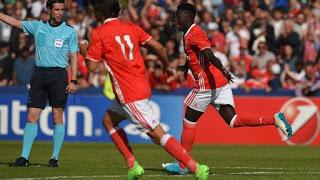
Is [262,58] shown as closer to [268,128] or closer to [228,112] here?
[268,128]

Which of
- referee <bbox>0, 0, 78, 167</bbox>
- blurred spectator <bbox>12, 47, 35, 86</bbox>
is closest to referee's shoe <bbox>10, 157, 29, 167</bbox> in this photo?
referee <bbox>0, 0, 78, 167</bbox>

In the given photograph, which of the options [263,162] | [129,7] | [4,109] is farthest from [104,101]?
[263,162]

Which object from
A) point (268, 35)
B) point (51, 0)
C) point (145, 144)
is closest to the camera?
point (51, 0)

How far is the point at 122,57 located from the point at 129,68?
0.49 feet

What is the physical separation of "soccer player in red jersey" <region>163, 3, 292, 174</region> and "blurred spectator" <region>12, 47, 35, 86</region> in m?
11.1

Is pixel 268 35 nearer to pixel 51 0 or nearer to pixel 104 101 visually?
pixel 104 101

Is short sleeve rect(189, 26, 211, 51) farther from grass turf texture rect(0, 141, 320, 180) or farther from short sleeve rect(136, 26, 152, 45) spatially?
short sleeve rect(136, 26, 152, 45)

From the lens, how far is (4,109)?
75.2 ft

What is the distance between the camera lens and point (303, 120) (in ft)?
75.4

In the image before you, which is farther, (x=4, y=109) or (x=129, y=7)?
(x=129, y=7)

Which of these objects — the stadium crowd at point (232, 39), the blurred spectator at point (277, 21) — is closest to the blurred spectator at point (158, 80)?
the stadium crowd at point (232, 39)

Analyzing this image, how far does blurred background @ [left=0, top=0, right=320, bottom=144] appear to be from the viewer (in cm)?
2302

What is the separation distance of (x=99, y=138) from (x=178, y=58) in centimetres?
338

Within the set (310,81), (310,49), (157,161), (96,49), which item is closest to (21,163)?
(157,161)
